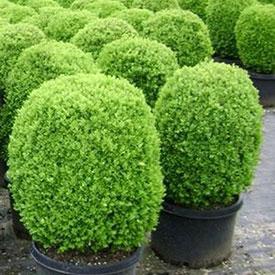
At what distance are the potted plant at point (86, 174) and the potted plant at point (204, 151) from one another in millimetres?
743

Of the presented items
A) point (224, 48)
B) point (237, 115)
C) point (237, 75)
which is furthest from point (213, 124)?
point (224, 48)

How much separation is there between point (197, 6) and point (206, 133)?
7.96 meters

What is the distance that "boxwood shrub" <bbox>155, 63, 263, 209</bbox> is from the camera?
5.21 m

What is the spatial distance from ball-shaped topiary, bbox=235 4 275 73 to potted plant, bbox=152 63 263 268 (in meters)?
4.84

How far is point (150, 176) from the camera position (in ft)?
14.6

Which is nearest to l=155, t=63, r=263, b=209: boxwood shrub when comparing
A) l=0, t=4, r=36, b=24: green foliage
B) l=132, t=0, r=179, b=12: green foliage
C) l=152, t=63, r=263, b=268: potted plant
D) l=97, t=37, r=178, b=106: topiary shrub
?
l=152, t=63, r=263, b=268: potted plant

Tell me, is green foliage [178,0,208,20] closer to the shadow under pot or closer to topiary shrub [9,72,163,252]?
the shadow under pot

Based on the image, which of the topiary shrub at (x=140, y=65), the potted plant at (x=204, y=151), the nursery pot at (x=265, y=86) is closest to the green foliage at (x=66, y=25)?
the topiary shrub at (x=140, y=65)

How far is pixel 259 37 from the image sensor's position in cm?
1030

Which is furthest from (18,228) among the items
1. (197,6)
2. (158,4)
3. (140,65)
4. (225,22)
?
(197,6)

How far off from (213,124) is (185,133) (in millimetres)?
234

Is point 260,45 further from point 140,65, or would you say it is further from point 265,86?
point 140,65

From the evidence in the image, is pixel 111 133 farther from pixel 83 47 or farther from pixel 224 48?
pixel 224 48

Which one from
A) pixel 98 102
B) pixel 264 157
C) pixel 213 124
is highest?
pixel 98 102
